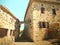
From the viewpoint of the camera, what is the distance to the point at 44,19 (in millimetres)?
15969

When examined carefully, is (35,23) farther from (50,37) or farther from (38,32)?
(50,37)

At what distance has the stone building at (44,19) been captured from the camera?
50.2ft

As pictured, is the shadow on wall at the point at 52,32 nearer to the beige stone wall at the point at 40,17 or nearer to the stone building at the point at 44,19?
the stone building at the point at 44,19

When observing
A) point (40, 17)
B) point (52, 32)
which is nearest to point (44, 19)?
point (40, 17)

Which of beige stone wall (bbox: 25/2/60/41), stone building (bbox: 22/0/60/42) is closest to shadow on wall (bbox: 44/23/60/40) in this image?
stone building (bbox: 22/0/60/42)

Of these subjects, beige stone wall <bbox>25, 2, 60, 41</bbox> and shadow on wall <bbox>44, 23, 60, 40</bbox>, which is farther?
shadow on wall <bbox>44, 23, 60, 40</bbox>

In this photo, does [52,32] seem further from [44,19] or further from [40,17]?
[40,17]

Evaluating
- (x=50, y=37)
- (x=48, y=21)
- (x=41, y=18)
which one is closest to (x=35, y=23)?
(x=41, y=18)

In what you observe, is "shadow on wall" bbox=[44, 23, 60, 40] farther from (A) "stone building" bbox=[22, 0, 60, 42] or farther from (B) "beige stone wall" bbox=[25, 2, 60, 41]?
(B) "beige stone wall" bbox=[25, 2, 60, 41]

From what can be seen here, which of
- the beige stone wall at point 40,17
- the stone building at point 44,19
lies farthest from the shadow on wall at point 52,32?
the beige stone wall at point 40,17

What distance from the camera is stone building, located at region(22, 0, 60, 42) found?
15297mm

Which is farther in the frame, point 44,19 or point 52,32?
point 44,19

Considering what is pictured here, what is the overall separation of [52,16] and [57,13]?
48.4 inches

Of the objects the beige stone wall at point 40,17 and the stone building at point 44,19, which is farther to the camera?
the stone building at point 44,19
